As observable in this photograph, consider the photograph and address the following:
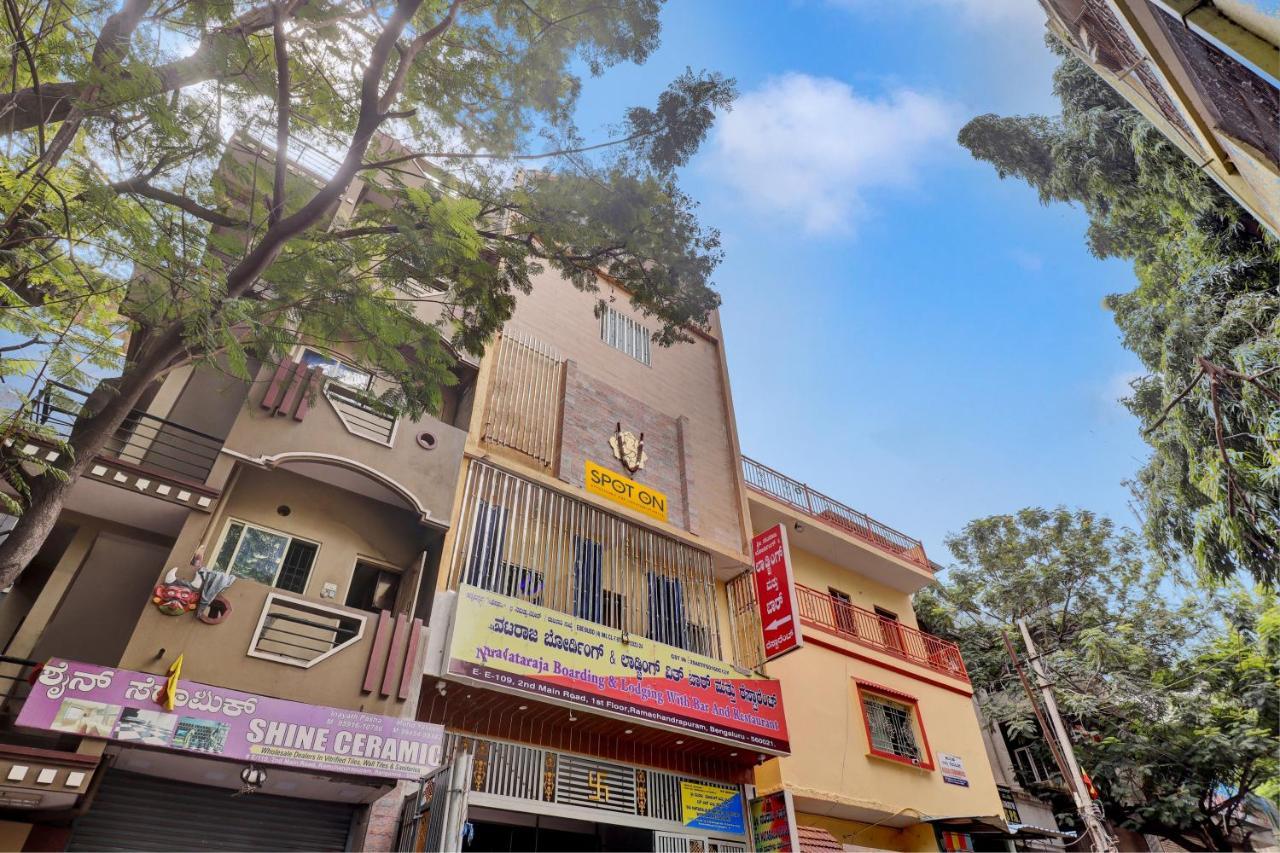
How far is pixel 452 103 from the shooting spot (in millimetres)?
8953

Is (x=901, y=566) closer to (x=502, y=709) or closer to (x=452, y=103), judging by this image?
(x=502, y=709)

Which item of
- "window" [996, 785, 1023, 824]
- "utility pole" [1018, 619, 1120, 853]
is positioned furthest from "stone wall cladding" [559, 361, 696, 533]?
"window" [996, 785, 1023, 824]

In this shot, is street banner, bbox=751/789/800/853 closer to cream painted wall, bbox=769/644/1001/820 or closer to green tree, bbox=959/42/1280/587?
cream painted wall, bbox=769/644/1001/820

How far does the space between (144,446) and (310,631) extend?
11.5 feet

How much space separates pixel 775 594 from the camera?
12969 mm

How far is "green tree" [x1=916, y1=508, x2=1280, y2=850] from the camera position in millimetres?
17531

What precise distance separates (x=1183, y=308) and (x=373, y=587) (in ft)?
46.1

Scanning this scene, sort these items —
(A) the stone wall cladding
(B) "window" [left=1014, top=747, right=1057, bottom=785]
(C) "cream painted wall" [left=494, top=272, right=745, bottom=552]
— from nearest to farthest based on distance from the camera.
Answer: (A) the stone wall cladding, (C) "cream painted wall" [left=494, top=272, right=745, bottom=552], (B) "window" [left=1014, top=747, right=1057, bottom=785]

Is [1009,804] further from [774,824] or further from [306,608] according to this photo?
[306,608]

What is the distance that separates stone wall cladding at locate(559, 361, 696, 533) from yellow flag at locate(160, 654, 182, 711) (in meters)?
6.37

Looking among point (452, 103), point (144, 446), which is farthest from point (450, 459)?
point (452, 103)

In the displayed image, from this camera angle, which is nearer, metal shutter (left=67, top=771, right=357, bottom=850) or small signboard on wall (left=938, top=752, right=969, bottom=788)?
metal shutter (left=67, top=771, right=357, bottom=850)

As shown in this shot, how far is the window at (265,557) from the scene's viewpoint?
9094 millimetres

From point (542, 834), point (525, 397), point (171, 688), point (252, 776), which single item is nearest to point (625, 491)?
point (525, 397)
